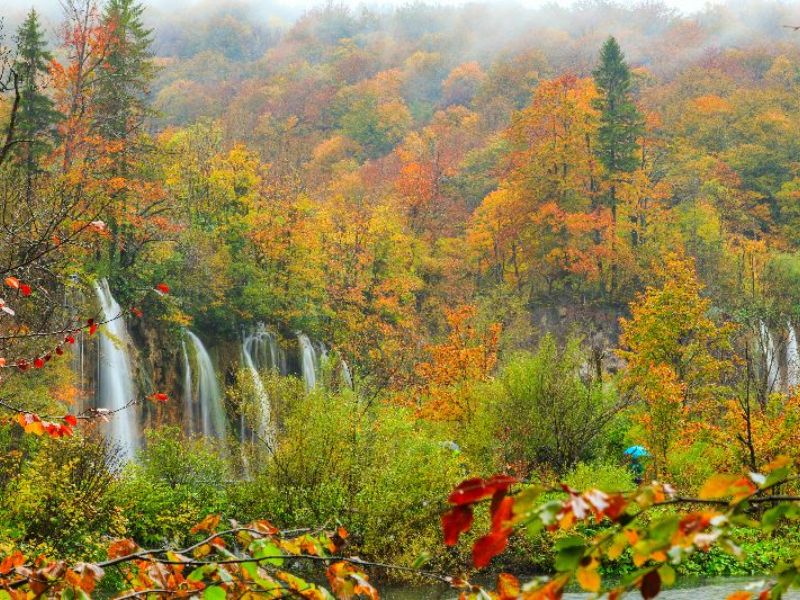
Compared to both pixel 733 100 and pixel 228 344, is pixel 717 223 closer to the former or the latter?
pixel 733 100

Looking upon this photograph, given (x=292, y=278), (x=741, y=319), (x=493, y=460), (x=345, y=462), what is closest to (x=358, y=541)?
(x=345, y=462)

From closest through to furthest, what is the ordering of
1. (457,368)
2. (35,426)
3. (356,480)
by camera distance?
1. (35,426)
2. (356,480)
3. (457,368)

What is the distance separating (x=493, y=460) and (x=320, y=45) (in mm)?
105952

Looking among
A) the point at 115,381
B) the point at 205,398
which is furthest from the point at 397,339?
the point at 115,381

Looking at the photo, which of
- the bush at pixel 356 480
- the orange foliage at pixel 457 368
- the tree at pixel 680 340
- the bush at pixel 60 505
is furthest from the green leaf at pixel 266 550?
the tree at pixel 680 340

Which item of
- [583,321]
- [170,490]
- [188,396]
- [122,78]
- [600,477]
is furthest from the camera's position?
[583,321]

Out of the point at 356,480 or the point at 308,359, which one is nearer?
the point at 356,480

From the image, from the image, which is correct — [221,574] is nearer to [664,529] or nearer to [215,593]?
[215,593]

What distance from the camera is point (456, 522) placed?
1979mm

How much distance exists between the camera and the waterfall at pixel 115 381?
28.0m

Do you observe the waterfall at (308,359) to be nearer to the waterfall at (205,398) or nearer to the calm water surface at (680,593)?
the waterfall at (205,398)

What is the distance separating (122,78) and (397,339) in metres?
15.5

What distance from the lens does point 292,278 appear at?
38156 millimetres

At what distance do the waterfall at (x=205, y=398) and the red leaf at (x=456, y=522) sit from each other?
2998cm
